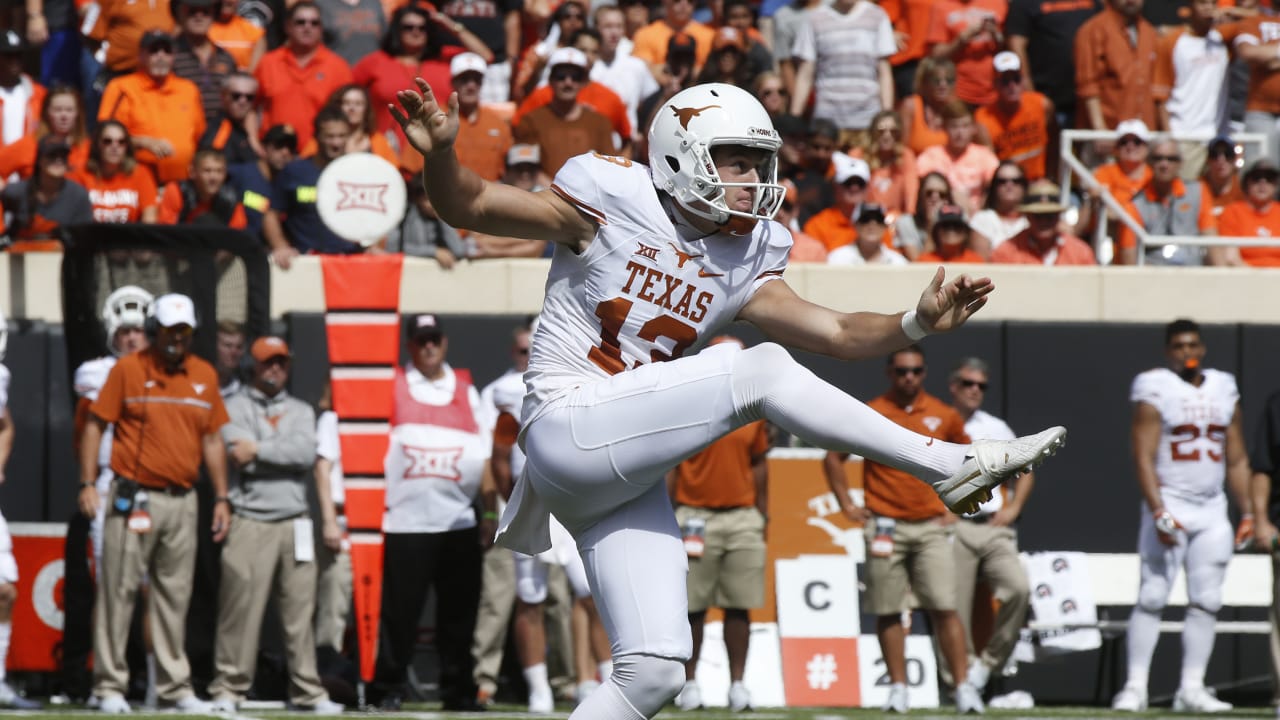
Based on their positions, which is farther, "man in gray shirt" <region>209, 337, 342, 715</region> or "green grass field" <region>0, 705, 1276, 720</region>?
"man in gray shirt" <region>209, 337, 342, 715</region>

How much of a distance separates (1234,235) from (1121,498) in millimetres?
1931

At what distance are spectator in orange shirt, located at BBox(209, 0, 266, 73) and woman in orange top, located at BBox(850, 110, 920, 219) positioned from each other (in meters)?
3.99

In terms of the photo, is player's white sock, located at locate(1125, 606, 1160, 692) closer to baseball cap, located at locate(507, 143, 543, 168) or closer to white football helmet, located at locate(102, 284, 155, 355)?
baseball cap, located at locate(507, 143, 543, 168)

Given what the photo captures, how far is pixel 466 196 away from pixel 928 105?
819 centimetres

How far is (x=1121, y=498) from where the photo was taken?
440 inches

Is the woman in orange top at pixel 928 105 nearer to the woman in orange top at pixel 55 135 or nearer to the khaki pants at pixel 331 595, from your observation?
the khaki pants at pixel 331 595

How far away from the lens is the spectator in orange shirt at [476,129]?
11406 millimetres

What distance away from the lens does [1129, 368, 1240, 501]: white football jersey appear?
32.7ft

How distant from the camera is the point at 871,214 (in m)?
11.2

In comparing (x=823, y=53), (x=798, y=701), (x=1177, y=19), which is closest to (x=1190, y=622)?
(x=798, y=701)

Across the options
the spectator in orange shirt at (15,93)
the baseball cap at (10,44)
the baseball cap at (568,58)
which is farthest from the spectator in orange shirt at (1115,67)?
Answer: the baseball cap at (10,44)

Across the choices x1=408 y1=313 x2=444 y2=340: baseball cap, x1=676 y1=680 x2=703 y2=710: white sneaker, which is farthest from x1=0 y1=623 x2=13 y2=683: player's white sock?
x1=676 y1=680 x2=703 y2=710: white sneaker

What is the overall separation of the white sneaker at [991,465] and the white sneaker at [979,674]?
5.32m

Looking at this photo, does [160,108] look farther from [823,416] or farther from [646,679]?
[823,416]
